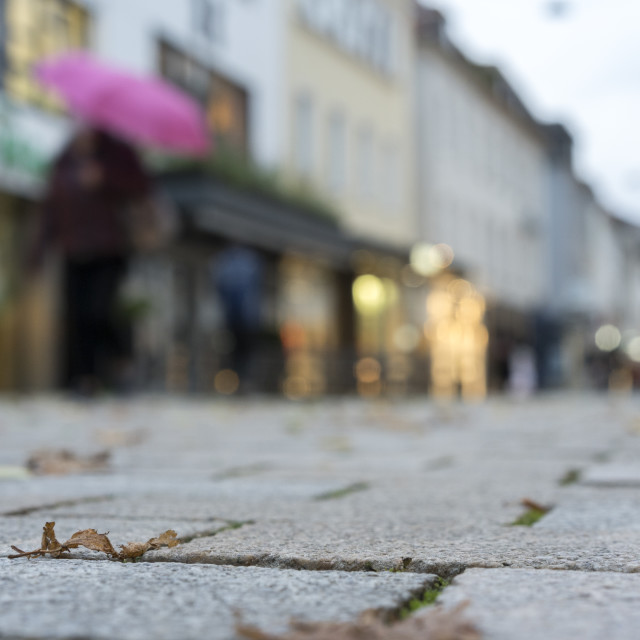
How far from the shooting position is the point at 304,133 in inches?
829

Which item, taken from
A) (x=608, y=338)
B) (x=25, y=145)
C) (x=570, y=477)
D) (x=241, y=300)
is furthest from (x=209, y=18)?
(x=608, y=338)

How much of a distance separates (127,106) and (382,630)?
10.1 meters

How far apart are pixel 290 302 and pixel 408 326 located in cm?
648

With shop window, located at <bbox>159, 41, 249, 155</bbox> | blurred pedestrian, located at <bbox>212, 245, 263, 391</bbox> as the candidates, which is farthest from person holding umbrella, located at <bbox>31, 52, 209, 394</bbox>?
shop window, located at <bbox>159, 41, 249, 155</bbox>

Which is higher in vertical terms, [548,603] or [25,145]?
[25,145]

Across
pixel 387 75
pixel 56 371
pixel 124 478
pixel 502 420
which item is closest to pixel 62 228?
pixel 56 371

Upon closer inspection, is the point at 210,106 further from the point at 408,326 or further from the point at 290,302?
the point at 408,326

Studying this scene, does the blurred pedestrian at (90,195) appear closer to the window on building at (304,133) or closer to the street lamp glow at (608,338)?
the window on building at (304,133)

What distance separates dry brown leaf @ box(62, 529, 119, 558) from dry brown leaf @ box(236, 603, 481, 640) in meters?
0.75

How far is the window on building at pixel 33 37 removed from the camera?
1342 centimetres

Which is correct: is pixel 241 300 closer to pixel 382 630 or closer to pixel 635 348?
pixel 382 630

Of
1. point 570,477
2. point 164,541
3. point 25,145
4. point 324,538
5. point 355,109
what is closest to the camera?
point 164,541

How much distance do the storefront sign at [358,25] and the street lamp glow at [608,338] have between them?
90.9ft

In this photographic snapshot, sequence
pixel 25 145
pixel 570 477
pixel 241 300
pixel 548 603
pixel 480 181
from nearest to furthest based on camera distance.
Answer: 1. pixel 548 603
2. pixel 570 477
3. pixel 25 145
4. pixel 241 300
5. pixel 480 181
